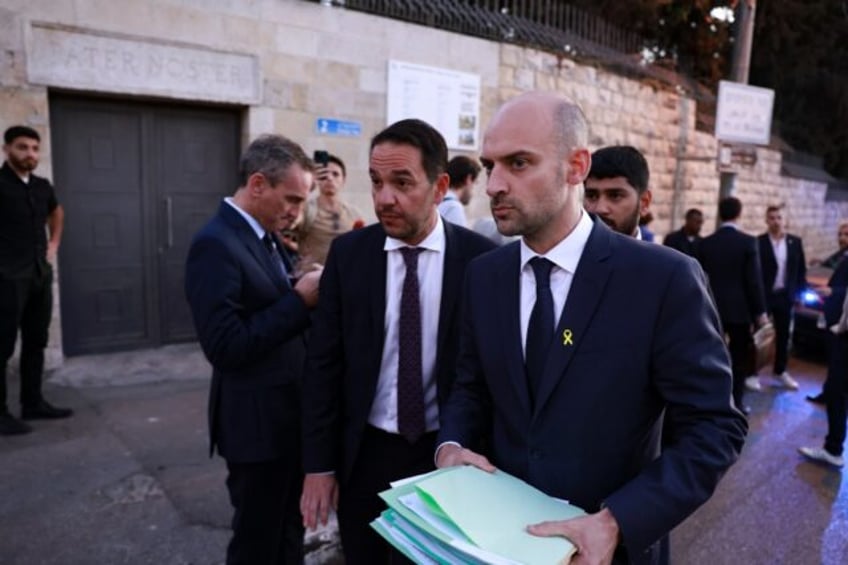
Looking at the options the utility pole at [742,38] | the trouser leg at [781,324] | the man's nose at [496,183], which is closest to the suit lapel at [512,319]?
the man's nose at [496,183]

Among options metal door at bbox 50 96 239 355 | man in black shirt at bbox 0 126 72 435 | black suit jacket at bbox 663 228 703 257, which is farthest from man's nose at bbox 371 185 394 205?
metal door at bbox 50 96 239 355

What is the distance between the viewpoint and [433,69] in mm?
8102

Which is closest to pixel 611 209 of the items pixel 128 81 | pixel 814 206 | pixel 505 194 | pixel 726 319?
pixel 505 194

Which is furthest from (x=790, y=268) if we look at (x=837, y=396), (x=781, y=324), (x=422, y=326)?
(x=422, y=326)

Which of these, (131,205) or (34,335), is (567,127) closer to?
(34,335)

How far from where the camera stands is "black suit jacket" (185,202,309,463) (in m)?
2.36

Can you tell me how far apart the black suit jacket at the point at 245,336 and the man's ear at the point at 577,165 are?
4.07ft

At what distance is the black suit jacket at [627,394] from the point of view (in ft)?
4.57

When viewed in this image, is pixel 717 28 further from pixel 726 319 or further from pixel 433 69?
pixel 726 319

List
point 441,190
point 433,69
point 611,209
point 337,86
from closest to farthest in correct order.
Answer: point 441,190
point 611,209
point 337,86
point 433,69

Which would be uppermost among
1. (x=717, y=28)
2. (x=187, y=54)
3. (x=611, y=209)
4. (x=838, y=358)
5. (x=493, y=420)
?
(x=717, y=28)

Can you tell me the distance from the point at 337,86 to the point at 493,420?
6.28 metres

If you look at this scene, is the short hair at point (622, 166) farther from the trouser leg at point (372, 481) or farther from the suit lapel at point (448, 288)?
the trouser leg at point (372, 481)

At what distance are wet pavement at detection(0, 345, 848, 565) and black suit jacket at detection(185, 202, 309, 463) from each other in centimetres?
116
